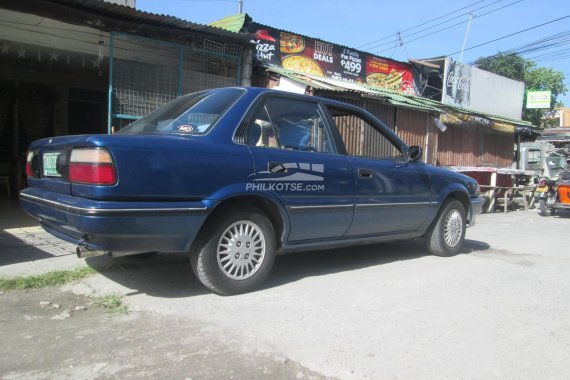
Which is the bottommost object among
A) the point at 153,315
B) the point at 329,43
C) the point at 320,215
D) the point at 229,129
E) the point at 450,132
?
the point at 153,315

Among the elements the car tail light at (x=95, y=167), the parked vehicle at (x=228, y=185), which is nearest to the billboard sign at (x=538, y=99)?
the parked vehicle at (x=228, y=185)

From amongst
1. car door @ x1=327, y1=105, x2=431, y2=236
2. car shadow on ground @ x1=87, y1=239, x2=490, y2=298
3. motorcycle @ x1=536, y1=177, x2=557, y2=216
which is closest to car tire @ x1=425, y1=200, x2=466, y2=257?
car shadow on ground @ x1=87, y1=239, x2=490, y2=298

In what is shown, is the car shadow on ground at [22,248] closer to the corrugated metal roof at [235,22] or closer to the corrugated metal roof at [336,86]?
the corrugated metal roof at [336,86]

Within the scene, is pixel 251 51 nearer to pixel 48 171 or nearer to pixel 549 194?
pixel 48 171

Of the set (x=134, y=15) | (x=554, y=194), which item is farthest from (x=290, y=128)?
(x=554, y=194)

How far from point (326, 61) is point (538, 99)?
53.3 ft

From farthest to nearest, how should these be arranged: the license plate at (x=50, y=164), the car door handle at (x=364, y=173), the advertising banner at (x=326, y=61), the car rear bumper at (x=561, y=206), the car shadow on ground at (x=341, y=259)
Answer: the car rear bumper at (x=561, y=206), the advertising banner at (x=326, y=61), the car shadow on ground at (x=341, y=259), the car door handle at (x=364, y=173), the license plate at (x=50, y=164)

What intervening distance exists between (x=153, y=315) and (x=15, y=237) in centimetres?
349

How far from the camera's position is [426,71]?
16016 millimetres

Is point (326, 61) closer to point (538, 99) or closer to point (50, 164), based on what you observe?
point (50, 164)

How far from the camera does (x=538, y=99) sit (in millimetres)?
24109

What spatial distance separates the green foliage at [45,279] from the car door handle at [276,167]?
2.11 metres

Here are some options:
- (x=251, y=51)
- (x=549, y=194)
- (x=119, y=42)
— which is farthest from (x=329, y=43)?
(x=549, y=194)

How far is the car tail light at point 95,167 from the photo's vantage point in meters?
3.38
